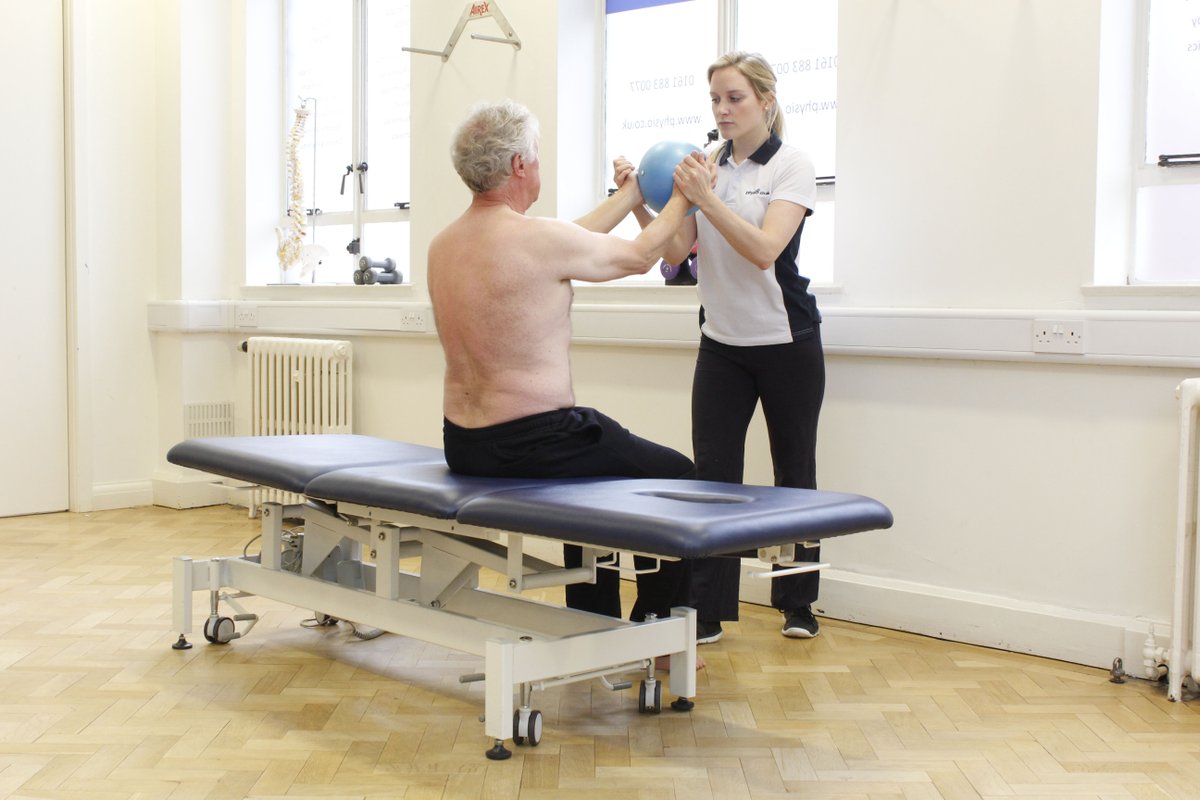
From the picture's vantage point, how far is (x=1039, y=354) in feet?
10.5

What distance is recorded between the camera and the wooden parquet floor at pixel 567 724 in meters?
2.38

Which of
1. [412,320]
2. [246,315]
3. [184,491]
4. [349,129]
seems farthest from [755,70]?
[184,491]

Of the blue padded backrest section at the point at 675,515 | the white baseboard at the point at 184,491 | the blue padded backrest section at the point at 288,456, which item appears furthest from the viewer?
the white baseboard at the point at 184,491

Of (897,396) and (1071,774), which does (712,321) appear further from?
(1071,774)

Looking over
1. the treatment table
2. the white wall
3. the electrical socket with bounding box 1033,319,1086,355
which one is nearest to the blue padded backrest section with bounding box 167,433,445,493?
the treatment table

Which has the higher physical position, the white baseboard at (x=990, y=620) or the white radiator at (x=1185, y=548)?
the white radiator at (x=1185, y=548)

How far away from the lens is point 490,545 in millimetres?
2879

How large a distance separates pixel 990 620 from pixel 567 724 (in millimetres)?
1241

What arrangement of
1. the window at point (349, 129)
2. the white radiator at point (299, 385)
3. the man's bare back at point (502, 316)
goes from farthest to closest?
A: the window at point (349, 129) < the white radiator at point (299, 385) < the man's bare back at point (502, 316)

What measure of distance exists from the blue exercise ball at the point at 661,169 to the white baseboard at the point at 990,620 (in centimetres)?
124

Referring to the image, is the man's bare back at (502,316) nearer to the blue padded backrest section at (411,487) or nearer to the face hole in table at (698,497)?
the blue padded backrest section at (411,487)

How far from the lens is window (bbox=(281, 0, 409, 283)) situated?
537 cm

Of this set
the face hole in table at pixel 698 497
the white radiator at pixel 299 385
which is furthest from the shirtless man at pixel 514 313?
the white radiator at pixel 299 385

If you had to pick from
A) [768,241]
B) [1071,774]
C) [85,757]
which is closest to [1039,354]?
[768,241]
